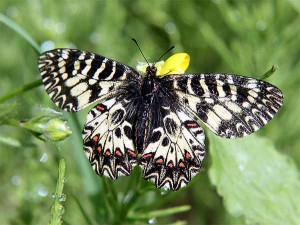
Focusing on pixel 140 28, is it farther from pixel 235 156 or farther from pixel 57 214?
pixel 57 214

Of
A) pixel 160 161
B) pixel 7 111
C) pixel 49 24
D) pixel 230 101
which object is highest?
pixel 49 24

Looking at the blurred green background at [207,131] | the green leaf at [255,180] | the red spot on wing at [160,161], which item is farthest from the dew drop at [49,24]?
the red spot on wing at [160,161]

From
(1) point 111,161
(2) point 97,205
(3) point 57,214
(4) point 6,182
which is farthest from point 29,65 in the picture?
(3) point 57,214

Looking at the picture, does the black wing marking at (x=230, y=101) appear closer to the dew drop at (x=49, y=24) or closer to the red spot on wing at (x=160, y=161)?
the red spot on wing at (x=160, y=161)

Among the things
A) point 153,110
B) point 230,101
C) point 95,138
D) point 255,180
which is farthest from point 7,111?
point 255,180

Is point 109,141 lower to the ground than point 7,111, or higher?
lower

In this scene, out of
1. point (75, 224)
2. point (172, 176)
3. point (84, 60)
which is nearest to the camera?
point (172, 176)

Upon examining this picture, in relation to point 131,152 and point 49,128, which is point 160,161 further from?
point 49,128
